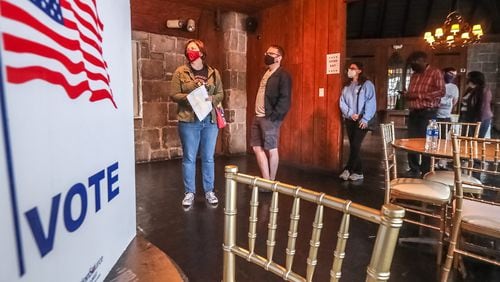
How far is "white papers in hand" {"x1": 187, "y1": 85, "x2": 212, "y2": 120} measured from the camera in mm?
2594

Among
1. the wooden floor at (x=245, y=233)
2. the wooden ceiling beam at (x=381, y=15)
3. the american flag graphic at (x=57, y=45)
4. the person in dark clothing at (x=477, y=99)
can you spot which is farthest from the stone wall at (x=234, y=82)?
the wooden ceiling beam at (x=381, y=15)

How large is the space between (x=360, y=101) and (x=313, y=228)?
10.8ft

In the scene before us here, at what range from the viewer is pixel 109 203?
2.97 ft

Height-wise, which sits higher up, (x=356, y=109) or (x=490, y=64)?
(x=490, y=64)

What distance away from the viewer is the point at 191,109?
2.68 meters

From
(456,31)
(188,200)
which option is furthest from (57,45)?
(456,31)

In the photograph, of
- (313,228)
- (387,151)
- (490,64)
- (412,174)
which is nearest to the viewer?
(313,228)

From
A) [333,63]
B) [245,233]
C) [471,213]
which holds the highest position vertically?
[333,63]

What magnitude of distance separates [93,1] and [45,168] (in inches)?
17.9

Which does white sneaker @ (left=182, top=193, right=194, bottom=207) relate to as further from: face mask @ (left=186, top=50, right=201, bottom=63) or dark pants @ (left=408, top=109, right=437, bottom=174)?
dark pants @ (left=408, top=109, right=437, bottom=174)

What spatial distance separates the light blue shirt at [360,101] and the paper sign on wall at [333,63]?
33 cm

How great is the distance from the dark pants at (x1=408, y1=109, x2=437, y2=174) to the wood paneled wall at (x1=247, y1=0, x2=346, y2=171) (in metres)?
0.86

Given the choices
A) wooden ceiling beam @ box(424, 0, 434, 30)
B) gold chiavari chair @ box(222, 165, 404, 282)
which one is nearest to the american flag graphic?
gold chiavari chair @ box(222, 165, 404, 282)

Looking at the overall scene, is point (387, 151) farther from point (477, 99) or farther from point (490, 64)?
point (490, 64)
